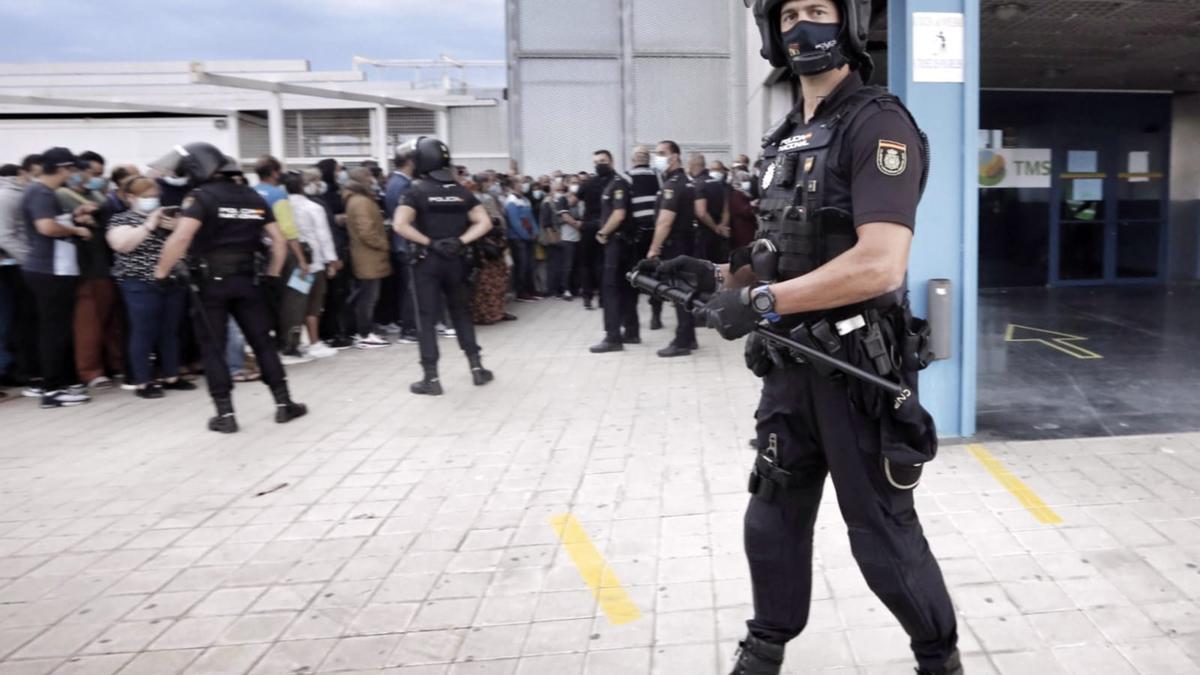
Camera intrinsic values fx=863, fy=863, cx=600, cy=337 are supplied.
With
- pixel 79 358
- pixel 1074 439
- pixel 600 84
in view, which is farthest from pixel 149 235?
pixel 600 84

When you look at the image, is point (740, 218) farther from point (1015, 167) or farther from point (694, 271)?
point (694, 271)

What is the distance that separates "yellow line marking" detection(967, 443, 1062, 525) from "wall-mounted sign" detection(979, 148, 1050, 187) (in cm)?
973

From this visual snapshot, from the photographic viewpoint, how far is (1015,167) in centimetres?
1349

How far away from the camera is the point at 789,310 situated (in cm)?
219

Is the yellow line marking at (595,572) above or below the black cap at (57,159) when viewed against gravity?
below

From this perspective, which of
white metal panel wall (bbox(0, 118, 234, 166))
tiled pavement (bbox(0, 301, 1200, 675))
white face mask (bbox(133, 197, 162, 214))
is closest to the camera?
tiled pavement (bbox(0, 301, 1200, 675))

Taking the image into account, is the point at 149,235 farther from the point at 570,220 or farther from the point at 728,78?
the point at 728,78

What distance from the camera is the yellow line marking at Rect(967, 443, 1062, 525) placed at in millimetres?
4000

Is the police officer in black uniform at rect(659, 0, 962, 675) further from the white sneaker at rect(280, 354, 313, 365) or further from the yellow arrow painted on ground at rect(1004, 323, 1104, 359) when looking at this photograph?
the white sneaker at rect(280, 354, 313, 365)

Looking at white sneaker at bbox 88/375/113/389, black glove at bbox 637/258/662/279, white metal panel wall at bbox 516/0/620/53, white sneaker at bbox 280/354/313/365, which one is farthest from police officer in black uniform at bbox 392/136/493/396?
white metal panel wall at bbox 516/0/620/53

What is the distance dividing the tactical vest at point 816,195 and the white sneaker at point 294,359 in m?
7.40

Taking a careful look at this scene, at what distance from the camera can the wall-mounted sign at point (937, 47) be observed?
4840mm

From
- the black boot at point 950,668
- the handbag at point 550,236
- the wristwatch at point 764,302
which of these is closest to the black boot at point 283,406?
the wristwatch at point 764,302

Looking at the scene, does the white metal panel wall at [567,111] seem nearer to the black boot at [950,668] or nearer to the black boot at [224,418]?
the black boot at [224,418]
